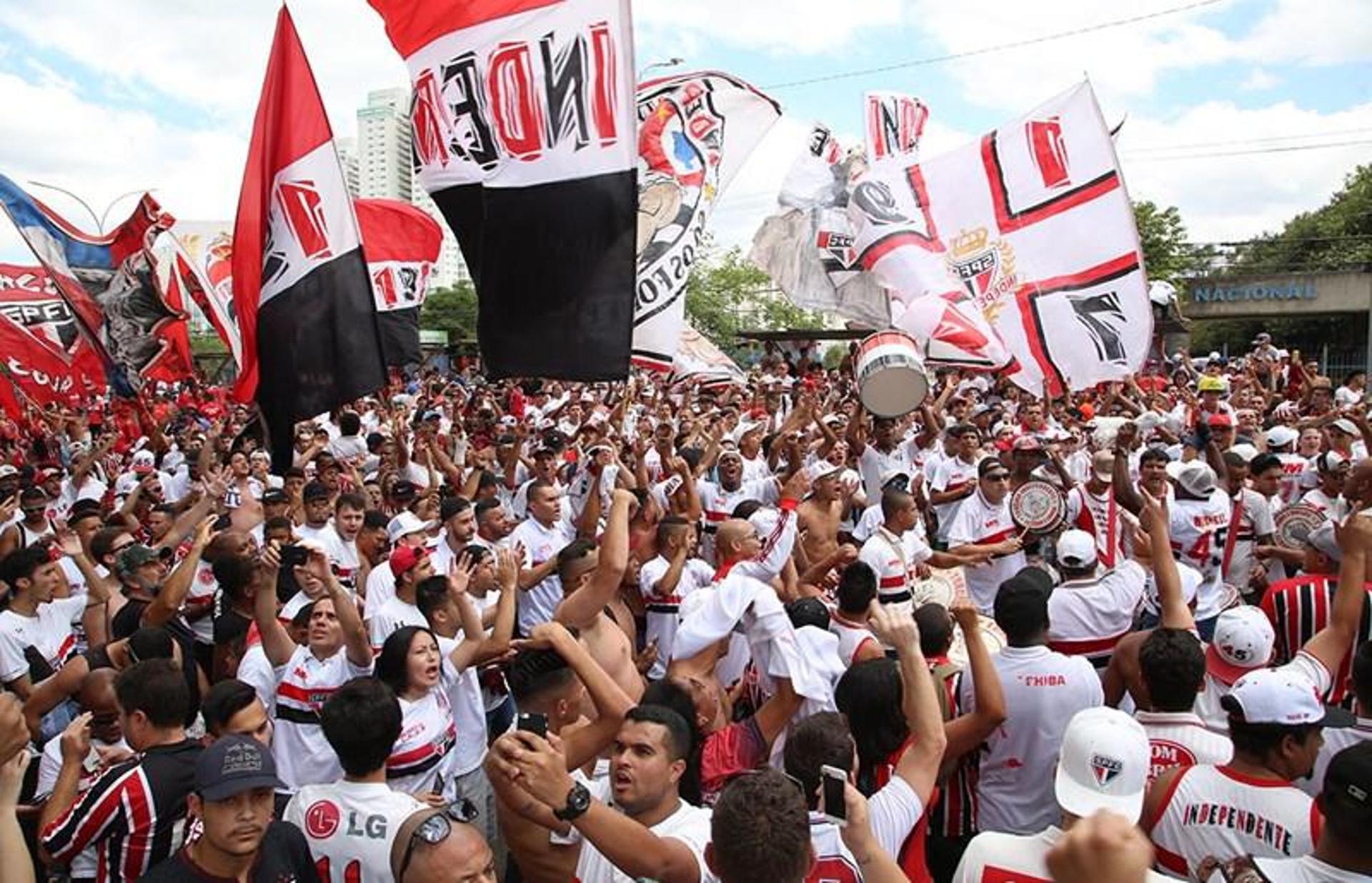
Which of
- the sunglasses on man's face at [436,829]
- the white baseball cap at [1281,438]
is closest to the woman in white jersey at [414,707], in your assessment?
the sunglasses on man's face at [436,829]

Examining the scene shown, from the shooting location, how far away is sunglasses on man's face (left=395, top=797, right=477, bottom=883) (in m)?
2.62

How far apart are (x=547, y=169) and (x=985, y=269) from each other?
613cm

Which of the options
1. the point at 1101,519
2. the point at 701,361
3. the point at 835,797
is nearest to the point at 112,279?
the point at 701,361

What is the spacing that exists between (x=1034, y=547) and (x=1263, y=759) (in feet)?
16.2

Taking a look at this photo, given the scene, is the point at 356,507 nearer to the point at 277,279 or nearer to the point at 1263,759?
the point at 277,279

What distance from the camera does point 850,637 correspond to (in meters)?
4.73

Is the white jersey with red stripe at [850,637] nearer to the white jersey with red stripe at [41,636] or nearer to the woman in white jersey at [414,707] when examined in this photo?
the woman in white jersey at [414,707]

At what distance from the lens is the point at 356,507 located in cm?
731

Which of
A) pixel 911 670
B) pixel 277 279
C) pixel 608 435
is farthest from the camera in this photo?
pixel 608 435

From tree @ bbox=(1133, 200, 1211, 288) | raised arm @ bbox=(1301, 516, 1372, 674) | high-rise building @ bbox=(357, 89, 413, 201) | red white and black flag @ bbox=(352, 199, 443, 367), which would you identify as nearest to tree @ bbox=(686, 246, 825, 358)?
tree @ bbox=(1133, 200, 1211, 288)

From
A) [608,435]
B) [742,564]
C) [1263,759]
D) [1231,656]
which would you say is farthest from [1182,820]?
[608,435]

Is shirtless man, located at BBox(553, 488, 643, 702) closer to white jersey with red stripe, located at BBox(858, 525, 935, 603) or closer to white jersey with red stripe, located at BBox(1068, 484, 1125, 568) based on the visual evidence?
white jersey with red stripe, located at BBox(858, 525, 935, 603)

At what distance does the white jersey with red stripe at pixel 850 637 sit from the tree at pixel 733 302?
5605cm

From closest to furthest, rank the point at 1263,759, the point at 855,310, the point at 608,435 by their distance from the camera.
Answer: the point at 1263,759 → the point at 608,435 → the point at 855,310
